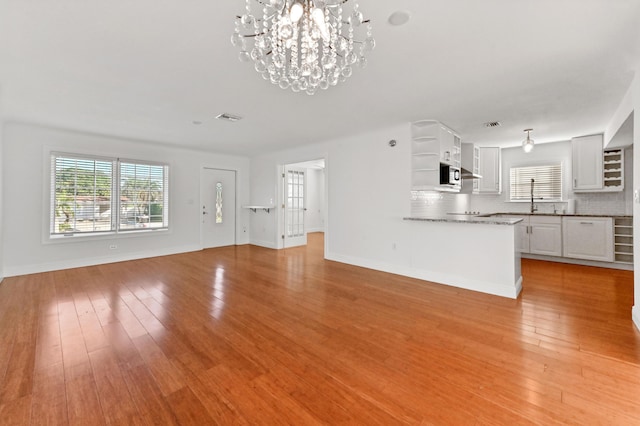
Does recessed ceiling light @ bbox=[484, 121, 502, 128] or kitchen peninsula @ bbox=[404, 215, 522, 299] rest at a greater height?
recessed ceiling light @ bbox=[484, 121, 502, 128]

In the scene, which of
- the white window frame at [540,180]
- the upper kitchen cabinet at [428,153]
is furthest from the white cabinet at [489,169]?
the upper kitchen cabinet at [428,153]

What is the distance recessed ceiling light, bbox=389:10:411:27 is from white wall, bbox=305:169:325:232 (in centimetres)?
834

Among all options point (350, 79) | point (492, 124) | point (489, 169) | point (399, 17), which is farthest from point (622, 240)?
point (399, 17)

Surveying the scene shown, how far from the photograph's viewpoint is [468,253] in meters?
3.81

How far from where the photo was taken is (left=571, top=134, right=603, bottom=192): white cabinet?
511 centimetres

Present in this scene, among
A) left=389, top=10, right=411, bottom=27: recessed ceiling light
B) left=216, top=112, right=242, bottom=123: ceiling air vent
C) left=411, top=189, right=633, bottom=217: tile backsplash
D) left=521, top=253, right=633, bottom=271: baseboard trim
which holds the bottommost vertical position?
left=521, top=253, right=633, bottom=271: baseboard trim

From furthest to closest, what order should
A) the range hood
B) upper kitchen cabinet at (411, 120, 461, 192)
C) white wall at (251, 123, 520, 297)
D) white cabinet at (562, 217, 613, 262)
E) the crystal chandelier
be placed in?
the range hood < white cabinet at (562, 217, 613, 262) < upper kitchen cabinet at (411, 120, 461, 192) < white wall at (251, 123, 520, 297) < the crystal chandelier

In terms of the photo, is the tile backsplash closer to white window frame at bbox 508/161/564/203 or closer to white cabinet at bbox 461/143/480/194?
white window frame at bbox 508/161/564/203

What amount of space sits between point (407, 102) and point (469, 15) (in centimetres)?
162

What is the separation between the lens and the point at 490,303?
3.24 metres

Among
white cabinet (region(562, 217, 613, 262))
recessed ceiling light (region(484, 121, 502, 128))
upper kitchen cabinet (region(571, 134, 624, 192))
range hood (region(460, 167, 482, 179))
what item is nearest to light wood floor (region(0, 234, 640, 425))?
white cabinet (region(562, 217, 613, 262))

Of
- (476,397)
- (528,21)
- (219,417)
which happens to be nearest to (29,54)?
(219,417)

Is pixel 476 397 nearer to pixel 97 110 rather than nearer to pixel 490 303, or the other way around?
pixel 490 303

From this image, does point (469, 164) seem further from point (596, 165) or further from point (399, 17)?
point (399, 17)
